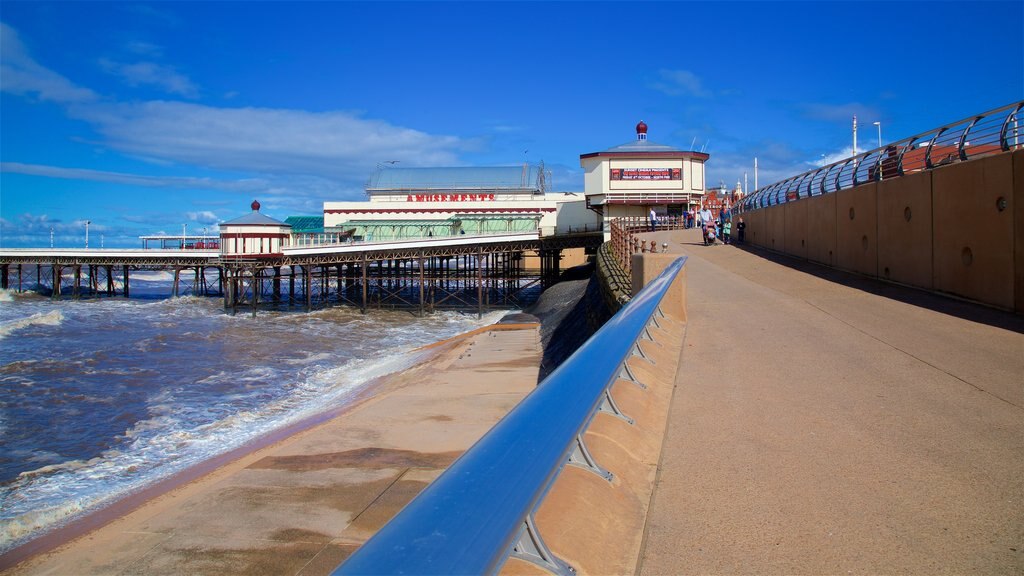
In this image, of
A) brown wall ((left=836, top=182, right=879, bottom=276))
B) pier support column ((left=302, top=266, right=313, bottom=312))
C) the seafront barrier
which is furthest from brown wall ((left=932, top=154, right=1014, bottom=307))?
pier support column ((left=302, top=266, right=313, bottom=312))

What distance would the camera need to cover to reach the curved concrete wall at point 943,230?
9102 mm

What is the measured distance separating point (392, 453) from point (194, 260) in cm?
4105

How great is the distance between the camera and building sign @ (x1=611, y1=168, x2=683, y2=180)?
48.0 m

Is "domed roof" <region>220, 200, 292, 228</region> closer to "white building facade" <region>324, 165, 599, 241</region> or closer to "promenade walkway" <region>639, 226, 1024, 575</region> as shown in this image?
"white building facade" <region>324, 165, 599, 241</region>

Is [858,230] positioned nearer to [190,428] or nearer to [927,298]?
[927,298]

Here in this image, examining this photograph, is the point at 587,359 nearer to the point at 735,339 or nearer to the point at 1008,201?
the point at 735,339

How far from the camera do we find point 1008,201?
9078mm

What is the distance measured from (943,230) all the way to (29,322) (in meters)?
32.9

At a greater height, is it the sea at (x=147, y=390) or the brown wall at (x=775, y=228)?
the brown wall at (x=775, y=228)

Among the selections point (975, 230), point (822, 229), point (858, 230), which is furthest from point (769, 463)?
point (822, 229)

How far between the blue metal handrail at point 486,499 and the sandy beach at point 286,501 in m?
3.31

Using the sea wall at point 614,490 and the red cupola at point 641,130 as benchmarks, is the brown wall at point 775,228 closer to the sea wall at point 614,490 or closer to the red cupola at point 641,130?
the sea wall at point 614,490

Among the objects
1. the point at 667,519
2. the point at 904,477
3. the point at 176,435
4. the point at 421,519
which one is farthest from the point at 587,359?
the point at 176,435

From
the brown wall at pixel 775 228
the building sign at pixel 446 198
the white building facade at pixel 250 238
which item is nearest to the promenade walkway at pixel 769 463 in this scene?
the brown wall at pixel 775 228
